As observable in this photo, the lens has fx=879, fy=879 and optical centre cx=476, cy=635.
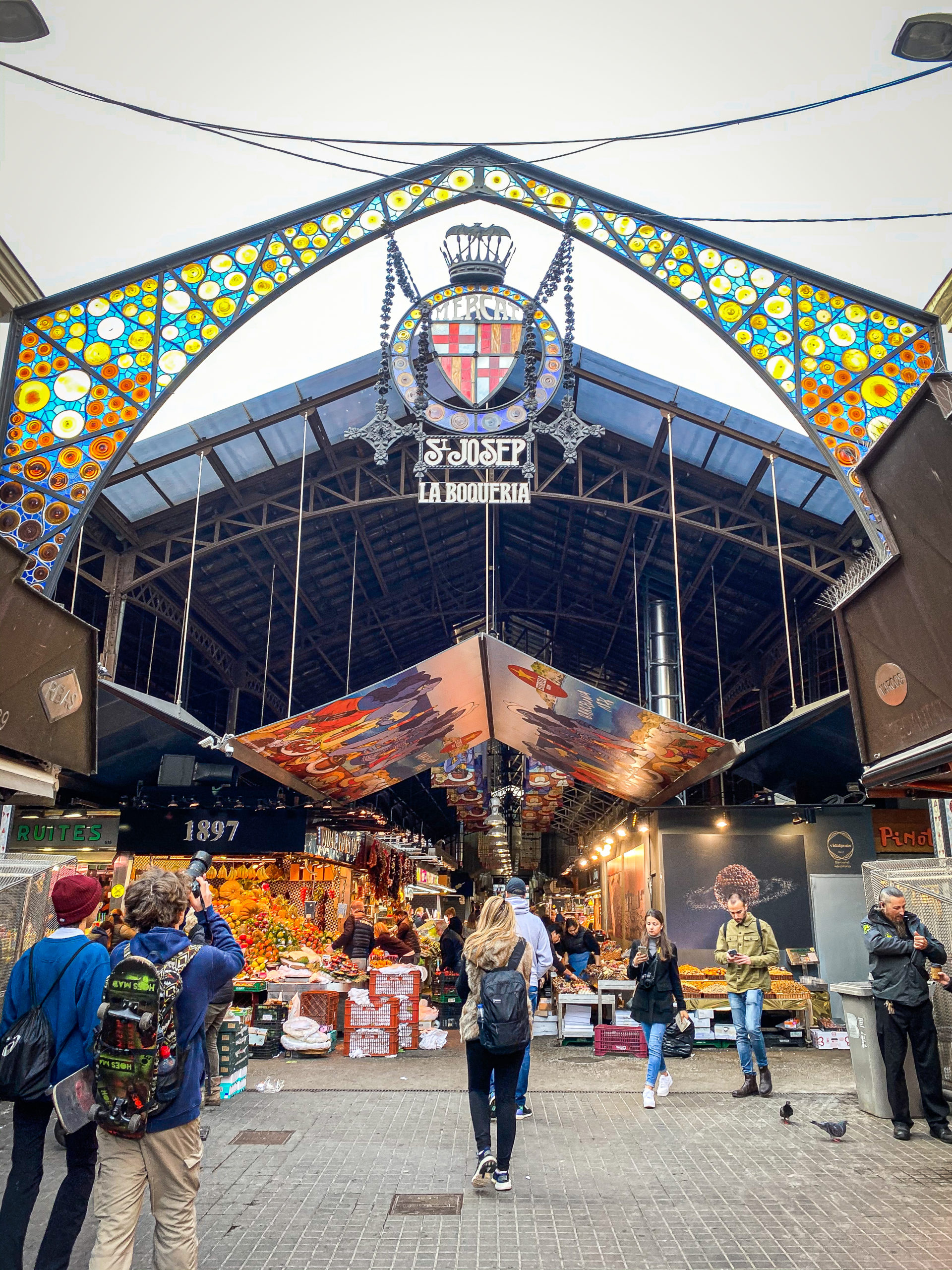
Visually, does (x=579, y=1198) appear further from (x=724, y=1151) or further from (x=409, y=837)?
(x=409, y=837)

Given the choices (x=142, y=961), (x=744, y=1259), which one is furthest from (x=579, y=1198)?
(x=142, y=961)

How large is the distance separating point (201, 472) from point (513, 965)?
33.2 feet

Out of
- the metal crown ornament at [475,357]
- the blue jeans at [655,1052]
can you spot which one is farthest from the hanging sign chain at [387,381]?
the blue jeans at [655,1052]

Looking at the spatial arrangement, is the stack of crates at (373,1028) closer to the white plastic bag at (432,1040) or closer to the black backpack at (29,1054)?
the white plastic bag at (432,1040)

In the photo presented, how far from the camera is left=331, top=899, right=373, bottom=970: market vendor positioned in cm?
1159

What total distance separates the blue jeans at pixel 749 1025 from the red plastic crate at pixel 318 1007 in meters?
4.86

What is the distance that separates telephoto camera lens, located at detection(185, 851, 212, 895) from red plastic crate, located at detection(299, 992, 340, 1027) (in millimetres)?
6282

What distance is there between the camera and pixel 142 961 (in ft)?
9.75

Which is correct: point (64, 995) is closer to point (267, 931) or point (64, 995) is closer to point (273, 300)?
point (273, 300)

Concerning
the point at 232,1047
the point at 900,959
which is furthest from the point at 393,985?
the point at 900,959

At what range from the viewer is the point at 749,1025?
685 centimetres

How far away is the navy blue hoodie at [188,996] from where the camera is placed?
296 centimetres

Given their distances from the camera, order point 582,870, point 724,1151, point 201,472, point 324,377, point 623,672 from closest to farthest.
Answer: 1. point 724,1151
2. point 324,377
3. point 201,472
4. point 623,672
5. point 582,870

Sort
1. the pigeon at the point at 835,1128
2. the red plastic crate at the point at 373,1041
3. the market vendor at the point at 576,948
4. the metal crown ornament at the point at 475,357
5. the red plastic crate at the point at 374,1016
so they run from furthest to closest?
1. the market vendor at the point at 576,948
2. the red plastic crate at the point at 374,1016
3. the red plastic crate at the point at 373,1041
4. the metal crown ornament at the point at 475,357
5. the pigeon at the point at 835,1128
